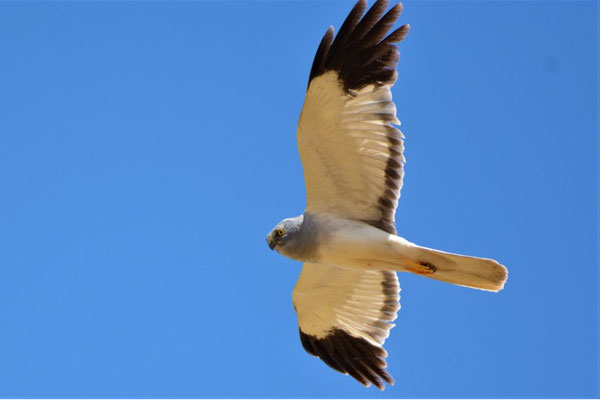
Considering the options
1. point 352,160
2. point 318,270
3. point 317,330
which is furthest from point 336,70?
point 317,330

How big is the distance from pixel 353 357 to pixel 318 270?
1.21 m

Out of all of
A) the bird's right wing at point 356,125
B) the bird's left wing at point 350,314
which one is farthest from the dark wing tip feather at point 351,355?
the bird's right wing at point 356,125

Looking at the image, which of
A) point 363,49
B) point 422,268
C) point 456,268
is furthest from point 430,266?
point 363,49

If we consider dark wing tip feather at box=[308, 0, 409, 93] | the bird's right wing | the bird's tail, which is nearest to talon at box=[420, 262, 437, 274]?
the bird's tail

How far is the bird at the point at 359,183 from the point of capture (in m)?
8.58

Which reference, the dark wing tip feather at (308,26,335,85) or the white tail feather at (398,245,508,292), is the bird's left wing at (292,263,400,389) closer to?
the white tail feather at (398,245,508,292)

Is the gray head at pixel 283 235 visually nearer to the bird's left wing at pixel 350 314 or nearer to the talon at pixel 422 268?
the bird's left wing at pixel 350 314

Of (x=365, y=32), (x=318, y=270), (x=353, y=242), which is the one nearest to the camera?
(x=365, y=32)

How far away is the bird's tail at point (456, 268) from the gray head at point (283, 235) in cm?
127

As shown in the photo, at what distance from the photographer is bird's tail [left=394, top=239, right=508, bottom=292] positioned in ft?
28.8

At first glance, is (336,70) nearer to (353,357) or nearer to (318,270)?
(318,270)

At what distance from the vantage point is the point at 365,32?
8.46 meters

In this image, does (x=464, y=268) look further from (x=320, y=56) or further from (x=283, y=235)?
(x=320, y=56)

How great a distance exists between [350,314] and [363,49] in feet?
A: 12.2
